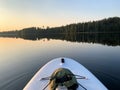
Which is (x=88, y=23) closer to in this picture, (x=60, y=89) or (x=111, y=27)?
(x=111, y=27)

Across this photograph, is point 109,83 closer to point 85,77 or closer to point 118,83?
point 118,83

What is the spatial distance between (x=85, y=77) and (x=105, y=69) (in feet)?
25.9

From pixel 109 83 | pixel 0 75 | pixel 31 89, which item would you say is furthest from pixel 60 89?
pixel 0 75

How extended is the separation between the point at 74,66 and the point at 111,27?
4893 inches

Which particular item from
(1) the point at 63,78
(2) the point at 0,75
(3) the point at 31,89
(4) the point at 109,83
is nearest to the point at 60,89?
(1) the point at 63,78

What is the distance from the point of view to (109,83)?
1395cm

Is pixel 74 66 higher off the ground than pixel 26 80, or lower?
higher

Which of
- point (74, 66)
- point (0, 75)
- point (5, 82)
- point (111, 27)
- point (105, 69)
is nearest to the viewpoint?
point (74, 66)

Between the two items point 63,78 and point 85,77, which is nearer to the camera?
point 63,78

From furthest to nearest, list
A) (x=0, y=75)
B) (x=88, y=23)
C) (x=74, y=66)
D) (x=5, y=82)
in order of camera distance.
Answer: (x=88, y=23)
(x=0, y=75)
(x=5, y=82)
(x=74, y=66)

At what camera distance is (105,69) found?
60.7 ft

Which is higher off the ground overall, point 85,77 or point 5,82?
point 85,77

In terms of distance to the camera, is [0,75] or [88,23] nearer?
[0,75]

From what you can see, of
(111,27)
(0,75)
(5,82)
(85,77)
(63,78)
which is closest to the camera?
(63,78)
